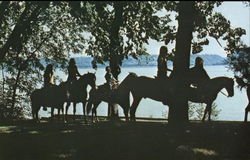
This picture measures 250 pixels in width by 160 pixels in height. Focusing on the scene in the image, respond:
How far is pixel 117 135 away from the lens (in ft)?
53.3

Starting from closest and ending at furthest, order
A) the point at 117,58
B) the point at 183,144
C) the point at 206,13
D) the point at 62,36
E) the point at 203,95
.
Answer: the point at 183,144 < the point at 117,58 < the point at 203,95 < the point at 206,13 < the point at 62,36

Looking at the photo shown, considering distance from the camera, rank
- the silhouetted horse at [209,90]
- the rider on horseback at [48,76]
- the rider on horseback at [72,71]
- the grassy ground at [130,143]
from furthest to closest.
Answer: the silhouetted horse at [209,90]
the rider on horseback at [48,76]
the rider on horseback at [72,71]
the grassy ground at [130,143]

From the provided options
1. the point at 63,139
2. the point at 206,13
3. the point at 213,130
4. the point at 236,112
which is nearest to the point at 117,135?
the point at 63,139

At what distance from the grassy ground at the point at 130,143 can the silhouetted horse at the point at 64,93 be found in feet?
13.1

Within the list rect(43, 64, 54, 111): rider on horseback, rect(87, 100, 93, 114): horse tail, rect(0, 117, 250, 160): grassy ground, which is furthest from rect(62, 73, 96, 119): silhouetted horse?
rect(0, 117, 250, 160): grassy ground

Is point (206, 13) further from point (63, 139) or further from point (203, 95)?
point (63, 139)

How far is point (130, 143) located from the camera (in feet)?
50.6

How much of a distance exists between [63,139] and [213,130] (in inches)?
246

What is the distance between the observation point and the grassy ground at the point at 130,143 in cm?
1430

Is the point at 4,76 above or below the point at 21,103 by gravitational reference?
above

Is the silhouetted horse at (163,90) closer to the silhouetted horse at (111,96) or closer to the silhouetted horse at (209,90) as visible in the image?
the silhouetted horse at (209,90)

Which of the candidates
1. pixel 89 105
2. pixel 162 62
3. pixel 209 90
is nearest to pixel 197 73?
pixel 209 90

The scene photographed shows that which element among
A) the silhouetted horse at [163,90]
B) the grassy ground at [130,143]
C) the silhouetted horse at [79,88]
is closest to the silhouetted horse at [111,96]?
the silhouetted horse at [163,90]

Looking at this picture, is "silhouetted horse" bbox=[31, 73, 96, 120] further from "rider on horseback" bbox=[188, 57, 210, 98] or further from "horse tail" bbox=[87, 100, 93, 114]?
"rider on horseback" bbox=[188, 57, 210, 98]
